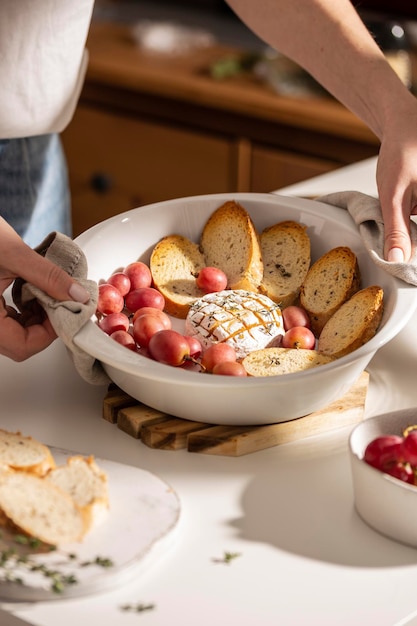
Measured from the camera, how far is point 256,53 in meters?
3.06

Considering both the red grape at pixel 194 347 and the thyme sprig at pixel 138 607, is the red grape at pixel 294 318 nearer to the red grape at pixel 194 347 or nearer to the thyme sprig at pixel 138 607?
the red grape at pixel 194 347

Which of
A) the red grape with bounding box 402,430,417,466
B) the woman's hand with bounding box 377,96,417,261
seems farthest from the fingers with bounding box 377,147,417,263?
the red grape with bounding box 402,430,417,466

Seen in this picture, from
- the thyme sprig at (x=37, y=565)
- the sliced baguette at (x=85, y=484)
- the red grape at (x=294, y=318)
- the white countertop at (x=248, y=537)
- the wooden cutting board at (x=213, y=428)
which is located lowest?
the white countertop at (x=248, y=537)

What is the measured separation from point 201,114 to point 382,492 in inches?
84.6

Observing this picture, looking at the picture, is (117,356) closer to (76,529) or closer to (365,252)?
(76,529)

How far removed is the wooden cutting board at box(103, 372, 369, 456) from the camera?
3.50 ft

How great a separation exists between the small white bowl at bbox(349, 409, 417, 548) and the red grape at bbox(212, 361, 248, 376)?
0.54 ft

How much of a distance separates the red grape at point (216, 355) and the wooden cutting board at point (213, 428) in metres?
0.07

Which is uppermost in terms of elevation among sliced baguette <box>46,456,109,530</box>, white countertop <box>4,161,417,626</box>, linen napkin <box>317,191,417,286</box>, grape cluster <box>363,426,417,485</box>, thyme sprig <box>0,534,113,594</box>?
linen napkin <box>317,191,417,286</box>

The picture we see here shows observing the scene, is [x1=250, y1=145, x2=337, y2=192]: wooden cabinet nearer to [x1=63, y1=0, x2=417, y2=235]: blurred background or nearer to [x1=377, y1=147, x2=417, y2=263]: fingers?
[x1=63, y1=0, x2=417, y2=235]: blurred background

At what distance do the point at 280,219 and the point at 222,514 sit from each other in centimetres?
54

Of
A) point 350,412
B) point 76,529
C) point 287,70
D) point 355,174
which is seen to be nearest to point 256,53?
point 287,70

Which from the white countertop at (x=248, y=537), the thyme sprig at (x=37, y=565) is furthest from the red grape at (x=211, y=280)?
the thyme sprig at (x=37, y=565)

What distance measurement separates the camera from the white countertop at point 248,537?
0.85 meters
